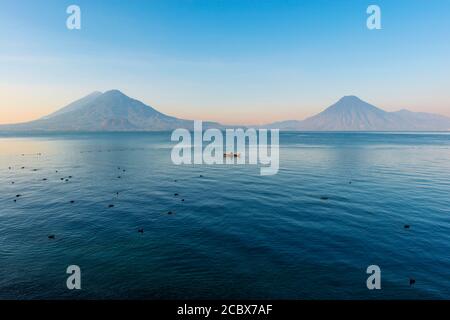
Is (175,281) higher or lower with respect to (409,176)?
lower

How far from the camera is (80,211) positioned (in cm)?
4041

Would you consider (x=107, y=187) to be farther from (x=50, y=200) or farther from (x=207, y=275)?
(x=207, y=275)

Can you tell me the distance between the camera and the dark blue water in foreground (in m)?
21.5

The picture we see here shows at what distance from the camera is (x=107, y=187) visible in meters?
57.4

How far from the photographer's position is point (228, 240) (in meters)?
29.9

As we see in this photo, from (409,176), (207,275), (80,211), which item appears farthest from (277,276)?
(409,176)

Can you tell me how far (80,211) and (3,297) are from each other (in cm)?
Answer: 2165

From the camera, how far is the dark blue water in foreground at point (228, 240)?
21.5 metres

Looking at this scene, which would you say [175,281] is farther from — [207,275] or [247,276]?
[247,276]

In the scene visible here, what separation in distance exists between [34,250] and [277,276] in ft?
85.2
